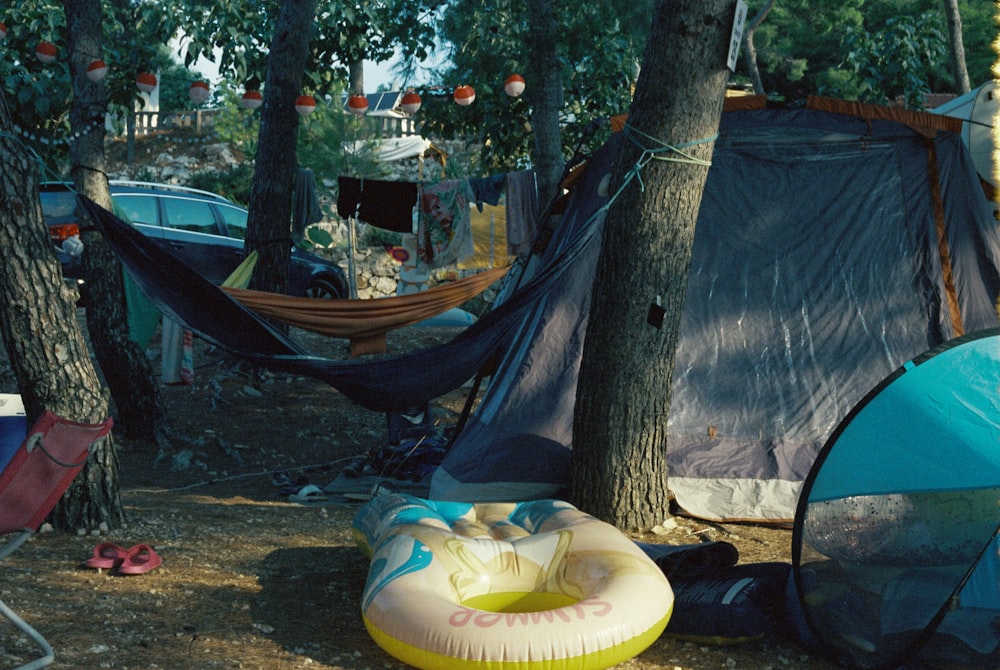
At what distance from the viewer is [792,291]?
4457 millimetres

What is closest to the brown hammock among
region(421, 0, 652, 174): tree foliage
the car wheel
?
region(421, 0, 652, 174): tree foliage

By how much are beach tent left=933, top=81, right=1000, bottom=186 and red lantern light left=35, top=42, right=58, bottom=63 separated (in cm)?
502

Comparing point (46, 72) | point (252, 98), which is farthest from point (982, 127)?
point (46, 72)

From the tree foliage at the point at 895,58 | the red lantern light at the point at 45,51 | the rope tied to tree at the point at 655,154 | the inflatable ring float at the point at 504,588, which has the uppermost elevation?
the tree foliage at the point at 895,58

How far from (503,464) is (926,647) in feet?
6.32

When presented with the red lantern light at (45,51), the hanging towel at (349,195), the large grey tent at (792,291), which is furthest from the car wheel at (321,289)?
the large grey tent at (792,291)

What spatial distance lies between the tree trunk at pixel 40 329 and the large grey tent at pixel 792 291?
1.35 metres

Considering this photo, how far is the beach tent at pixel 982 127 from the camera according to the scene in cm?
477

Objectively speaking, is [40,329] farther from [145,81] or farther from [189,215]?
[189,215]

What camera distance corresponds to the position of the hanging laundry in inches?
275

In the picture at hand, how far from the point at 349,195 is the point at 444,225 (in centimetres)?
87

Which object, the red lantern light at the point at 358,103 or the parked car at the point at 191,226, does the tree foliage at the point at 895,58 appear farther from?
the parked car at the point at 191,226

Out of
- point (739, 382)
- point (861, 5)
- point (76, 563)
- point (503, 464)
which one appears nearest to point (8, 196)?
point (76, 563)

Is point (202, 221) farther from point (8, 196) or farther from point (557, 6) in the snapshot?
point (8, 196)
